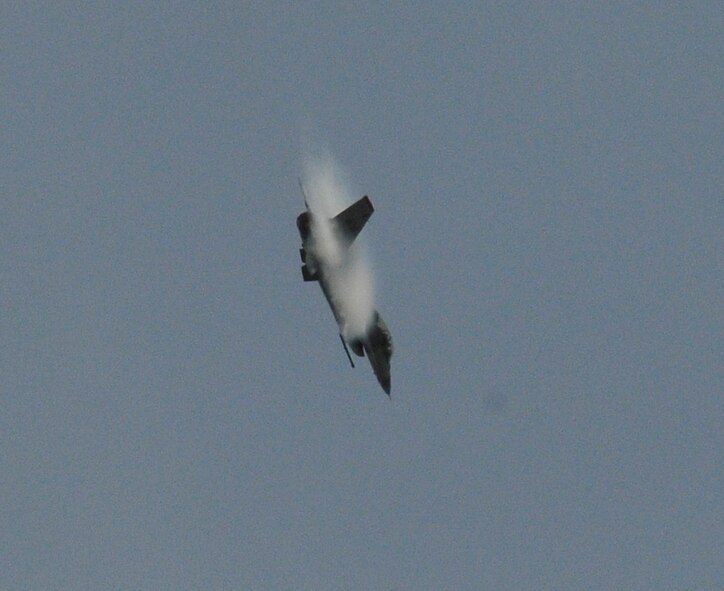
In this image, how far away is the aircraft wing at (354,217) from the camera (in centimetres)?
13050

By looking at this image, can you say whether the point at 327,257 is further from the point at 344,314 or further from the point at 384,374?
the point at 384,374

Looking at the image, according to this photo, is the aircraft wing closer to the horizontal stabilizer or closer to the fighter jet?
the fighter jet

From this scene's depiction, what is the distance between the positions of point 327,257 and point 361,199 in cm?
527

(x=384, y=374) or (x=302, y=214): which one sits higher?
(x=302, y=214)

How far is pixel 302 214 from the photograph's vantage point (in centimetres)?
13188

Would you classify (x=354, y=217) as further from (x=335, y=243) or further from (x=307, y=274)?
→ (x=307, y=274)

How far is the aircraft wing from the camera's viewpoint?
428 feet

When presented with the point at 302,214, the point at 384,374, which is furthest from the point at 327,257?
the point at 384,374

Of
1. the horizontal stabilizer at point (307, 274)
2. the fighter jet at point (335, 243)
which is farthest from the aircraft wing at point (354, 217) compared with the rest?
the horizontal stabilizer at point (307, 274)

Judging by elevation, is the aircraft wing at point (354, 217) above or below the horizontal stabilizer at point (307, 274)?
above

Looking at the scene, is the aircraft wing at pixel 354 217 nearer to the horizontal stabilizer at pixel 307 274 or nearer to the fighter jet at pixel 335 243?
the fighter jet at pixel 335 243

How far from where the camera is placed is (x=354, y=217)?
429 feet

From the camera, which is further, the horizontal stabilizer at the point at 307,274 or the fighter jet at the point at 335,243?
the horizontal stabilizer at the point at 307,274

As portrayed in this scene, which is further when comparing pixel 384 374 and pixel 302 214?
pixel 384 374
